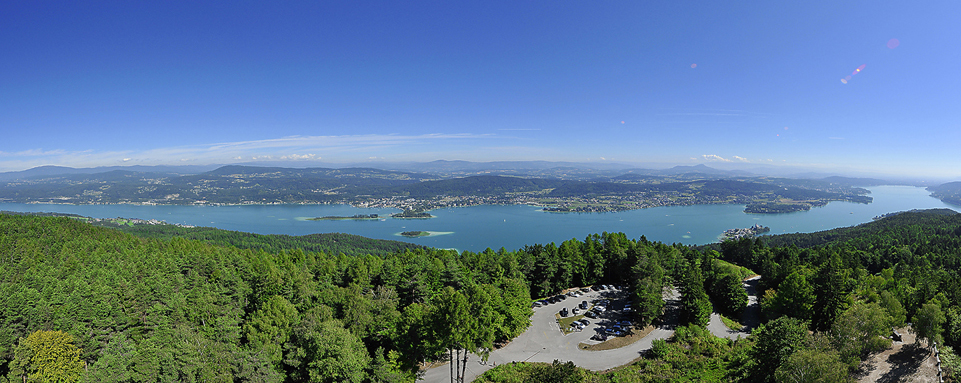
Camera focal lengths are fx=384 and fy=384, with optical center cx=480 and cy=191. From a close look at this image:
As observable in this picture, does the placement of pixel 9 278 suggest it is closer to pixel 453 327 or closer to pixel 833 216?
pixel 453 327

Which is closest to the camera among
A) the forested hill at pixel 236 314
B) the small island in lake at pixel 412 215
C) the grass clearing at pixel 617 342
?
the forested hill at pixel 236 314

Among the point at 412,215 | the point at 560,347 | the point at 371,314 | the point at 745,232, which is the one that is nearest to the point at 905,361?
the point at 560,347

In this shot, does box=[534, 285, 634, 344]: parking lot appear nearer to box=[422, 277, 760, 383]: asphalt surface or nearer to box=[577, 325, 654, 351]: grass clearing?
box=[422, 277, 760, 383]: asphalt surface

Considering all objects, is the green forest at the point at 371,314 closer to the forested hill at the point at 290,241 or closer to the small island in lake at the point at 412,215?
the forested hill at the point at 290,241

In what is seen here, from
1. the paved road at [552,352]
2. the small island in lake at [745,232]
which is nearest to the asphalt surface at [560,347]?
the paved road at [552,352]

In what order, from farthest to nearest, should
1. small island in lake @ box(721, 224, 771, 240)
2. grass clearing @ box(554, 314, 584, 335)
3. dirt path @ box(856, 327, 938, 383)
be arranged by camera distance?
small island in lake @ box(721, 224, 771, 240) → grass clearing @ box(554, 314, 584, 335) → dirt path @ box(856, 327, 938, 383)

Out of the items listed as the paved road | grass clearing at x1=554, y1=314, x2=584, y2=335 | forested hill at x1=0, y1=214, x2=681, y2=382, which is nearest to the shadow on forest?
the paved road

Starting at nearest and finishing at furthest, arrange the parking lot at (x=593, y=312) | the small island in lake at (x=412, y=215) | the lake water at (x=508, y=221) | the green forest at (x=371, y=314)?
the green forest at (x=371, y=314) → the parking lot at (x=593, y=312) → the lake water at (x=508, y=221) → the small island in lake at (x=412, y=215)
